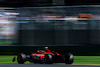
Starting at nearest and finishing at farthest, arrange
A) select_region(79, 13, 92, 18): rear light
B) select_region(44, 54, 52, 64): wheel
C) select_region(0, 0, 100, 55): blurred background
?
1. select_region(44, 54, 52, 64): wheel
2. select_region(0, 0, 100, 55): blurred background
3. select_region(79, 13, 92, 18): rear light

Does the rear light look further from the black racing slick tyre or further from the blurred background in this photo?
the black racing slick tyre

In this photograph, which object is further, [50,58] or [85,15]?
[85,15]

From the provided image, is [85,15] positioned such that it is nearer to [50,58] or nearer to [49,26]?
[49,26]

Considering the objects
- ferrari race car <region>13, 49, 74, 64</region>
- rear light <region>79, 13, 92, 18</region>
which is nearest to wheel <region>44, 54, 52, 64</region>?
ferrari race car <region>13, 49, 74, 64</region>

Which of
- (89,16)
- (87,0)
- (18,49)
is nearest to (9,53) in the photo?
(18,49)

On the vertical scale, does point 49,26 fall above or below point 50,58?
above

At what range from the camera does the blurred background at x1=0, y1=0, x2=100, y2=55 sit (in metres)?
19.6

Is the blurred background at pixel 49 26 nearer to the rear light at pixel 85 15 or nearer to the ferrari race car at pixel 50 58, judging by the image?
the rear light at pixel 85 15

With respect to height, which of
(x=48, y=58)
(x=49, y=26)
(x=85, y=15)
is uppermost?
(x=85, y=15)

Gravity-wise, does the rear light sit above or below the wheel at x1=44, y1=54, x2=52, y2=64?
above

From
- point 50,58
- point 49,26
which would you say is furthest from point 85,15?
point 50,58

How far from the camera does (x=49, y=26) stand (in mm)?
19703

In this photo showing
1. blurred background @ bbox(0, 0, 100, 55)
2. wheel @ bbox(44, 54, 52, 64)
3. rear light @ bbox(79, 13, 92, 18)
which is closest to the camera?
wheel @ bbox(44, 54, 52, 64)

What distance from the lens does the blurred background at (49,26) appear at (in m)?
19.6
